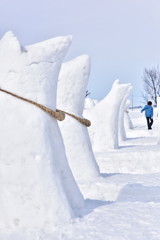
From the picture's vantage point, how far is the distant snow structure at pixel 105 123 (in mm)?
10750

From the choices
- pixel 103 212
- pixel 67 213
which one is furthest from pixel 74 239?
pixel 103 212

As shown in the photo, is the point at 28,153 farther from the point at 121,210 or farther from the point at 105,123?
the point at 105,123

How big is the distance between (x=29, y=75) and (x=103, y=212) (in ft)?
4.59

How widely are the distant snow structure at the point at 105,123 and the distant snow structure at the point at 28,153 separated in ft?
22.9

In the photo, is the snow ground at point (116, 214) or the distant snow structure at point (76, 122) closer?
the snow ground at point (116, 214)

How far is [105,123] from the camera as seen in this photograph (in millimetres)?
10852

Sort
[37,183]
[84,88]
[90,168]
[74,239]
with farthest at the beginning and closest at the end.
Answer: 1. [84,88]
2. [90,168]
3. [37,183]
4. [74,239]

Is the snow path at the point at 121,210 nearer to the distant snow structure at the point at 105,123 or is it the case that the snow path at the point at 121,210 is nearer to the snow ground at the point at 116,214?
the snow ground at the point at 116,214

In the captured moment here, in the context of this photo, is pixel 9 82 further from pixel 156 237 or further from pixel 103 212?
pixel 156 237

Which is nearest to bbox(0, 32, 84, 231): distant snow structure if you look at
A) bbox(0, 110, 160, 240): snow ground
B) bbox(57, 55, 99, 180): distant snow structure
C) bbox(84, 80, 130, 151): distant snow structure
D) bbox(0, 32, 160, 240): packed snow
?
bbox(0, 32, 160, 240): packed snow

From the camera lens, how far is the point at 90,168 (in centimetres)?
643

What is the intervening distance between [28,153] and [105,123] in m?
7.44

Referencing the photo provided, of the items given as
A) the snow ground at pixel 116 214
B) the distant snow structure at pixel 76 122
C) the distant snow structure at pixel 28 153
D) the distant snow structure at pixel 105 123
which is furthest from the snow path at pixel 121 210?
the distant snow structure at pixel 105 123

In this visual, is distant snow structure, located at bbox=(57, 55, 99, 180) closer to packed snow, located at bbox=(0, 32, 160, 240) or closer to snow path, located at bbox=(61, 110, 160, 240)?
snow path, located at bbox=(61, 110, 160, 240)
